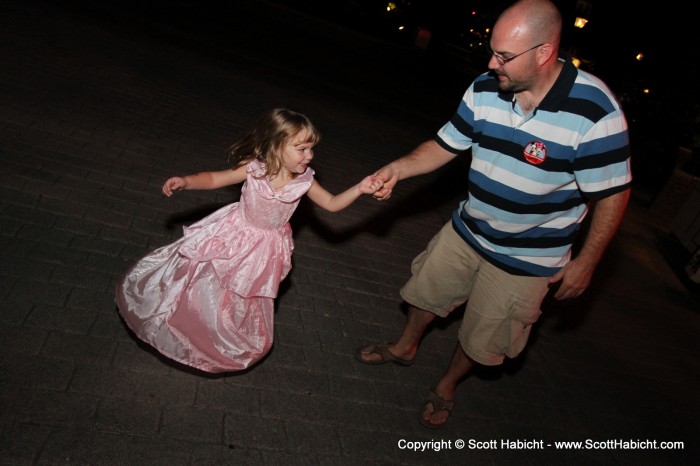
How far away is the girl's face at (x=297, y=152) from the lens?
3.08 metres

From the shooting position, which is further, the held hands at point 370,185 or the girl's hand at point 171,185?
the held hands at point 370,185

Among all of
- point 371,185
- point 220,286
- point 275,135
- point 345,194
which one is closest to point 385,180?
point 371,185

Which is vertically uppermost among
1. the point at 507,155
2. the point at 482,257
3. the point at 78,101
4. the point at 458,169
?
the point at 507,155

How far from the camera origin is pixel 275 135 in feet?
10.1

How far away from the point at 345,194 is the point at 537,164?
48.0 inches

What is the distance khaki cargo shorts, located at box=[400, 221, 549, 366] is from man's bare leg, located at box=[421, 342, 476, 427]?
0.16 metres

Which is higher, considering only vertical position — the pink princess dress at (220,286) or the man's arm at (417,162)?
the man's arm at (417,162)

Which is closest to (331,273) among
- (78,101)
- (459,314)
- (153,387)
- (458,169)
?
(459,314)

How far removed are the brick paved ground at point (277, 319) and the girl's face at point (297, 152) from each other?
137cm

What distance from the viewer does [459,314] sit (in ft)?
16.3

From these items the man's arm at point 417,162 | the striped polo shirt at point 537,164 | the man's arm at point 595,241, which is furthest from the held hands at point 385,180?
the man's arm at point 595,241

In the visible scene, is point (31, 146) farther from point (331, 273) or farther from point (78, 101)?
point (331, 273)

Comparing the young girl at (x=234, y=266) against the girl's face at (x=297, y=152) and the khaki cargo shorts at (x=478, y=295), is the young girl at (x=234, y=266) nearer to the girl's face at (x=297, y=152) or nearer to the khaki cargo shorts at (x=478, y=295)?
the girl's face at (x=297, y=152)

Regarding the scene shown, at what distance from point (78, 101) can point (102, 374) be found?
4667 millimetres
